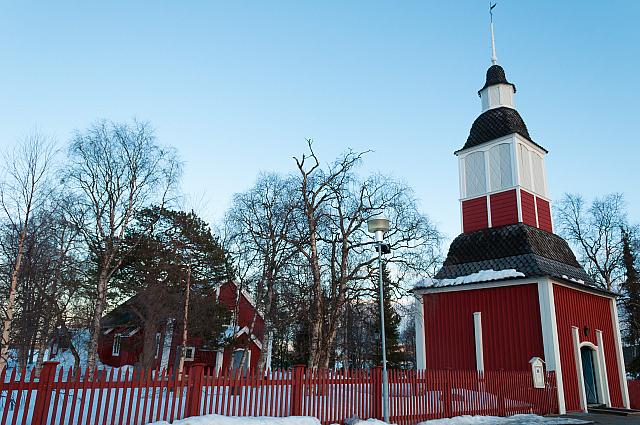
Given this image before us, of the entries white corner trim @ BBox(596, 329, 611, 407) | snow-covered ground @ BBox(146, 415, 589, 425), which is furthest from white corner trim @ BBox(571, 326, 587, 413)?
snow-covered ground @ BBox(146, 415, 589, 425)

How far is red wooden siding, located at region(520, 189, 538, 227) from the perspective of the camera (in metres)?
20.9

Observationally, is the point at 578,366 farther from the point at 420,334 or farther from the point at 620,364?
the point at 420,334

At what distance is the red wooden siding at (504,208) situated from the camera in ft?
68.8

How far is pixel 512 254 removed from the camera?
19484 mm

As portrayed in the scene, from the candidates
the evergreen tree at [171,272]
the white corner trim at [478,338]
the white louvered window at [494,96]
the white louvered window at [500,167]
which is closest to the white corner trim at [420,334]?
the white corner trim at [478,338]

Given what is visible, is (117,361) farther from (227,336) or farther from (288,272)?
(288,272)

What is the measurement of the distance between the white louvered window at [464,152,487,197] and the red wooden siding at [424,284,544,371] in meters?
5.27

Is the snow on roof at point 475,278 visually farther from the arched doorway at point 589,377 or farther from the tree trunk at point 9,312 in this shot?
the tree trunk at point 9,312

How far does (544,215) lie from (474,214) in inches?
122

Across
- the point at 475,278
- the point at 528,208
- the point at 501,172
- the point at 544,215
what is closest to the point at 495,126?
the point at 501,172

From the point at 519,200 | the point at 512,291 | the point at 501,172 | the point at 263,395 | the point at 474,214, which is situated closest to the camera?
the point at 263,395

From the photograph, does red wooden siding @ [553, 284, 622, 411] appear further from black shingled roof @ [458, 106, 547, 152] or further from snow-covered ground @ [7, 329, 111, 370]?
snow-covered ground @ [7, 329, 111, 370]

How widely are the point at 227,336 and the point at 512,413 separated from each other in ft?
58.3

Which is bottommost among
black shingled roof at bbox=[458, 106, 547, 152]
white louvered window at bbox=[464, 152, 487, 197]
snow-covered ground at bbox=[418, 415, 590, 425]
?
snow-covered ground at bbox=[418, 415, 590, 425]
